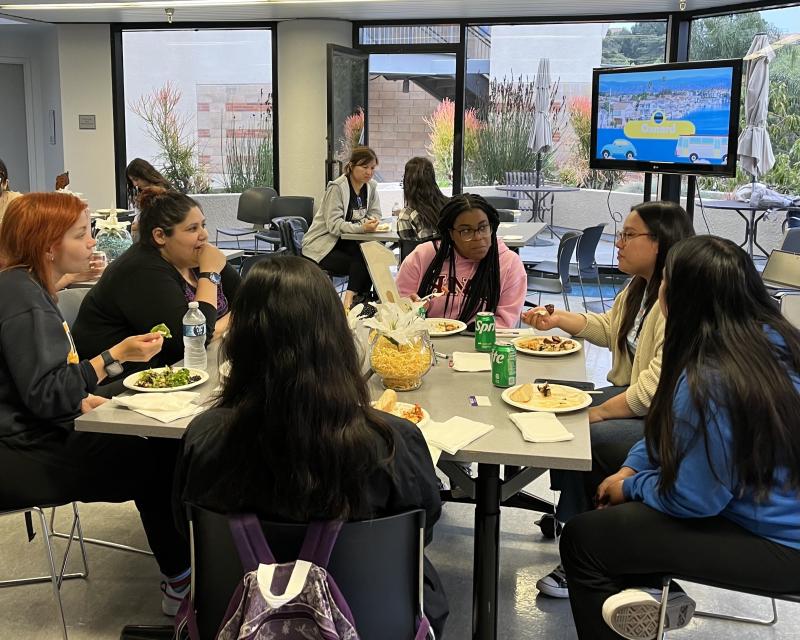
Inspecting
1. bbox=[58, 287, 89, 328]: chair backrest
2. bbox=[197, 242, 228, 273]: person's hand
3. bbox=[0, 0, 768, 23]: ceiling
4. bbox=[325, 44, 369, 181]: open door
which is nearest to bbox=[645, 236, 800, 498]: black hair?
bbox=[197, 242, 228, 273]: person's hand

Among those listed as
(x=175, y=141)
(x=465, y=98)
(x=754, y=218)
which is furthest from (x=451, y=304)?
(x=175, y=141)

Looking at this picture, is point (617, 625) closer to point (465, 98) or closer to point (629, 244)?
point (629, 244)

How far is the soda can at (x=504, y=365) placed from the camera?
102 inches

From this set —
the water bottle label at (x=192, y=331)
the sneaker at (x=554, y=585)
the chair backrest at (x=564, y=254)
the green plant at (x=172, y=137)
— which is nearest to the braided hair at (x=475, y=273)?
the sneaker at (x=554, y=585)

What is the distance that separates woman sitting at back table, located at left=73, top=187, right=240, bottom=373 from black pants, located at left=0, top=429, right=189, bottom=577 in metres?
0.43

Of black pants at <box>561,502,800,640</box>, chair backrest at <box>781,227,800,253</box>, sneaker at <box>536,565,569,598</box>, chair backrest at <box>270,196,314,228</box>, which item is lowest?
sneaker at <box>536,565,569,598</box>

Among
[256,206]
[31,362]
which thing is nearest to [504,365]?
[31,362]

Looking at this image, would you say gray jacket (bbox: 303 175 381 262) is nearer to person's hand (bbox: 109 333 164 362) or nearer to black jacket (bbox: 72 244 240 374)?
black jacket (bbox: 72 244 240 374)

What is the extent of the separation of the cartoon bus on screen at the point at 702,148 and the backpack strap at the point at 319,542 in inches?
231

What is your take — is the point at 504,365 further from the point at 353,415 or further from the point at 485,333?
the point at 353,415

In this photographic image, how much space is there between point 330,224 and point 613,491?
451cm

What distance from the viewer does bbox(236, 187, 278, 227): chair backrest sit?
329 inches

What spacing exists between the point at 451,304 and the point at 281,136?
6.24m

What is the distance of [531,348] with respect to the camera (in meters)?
3.02
